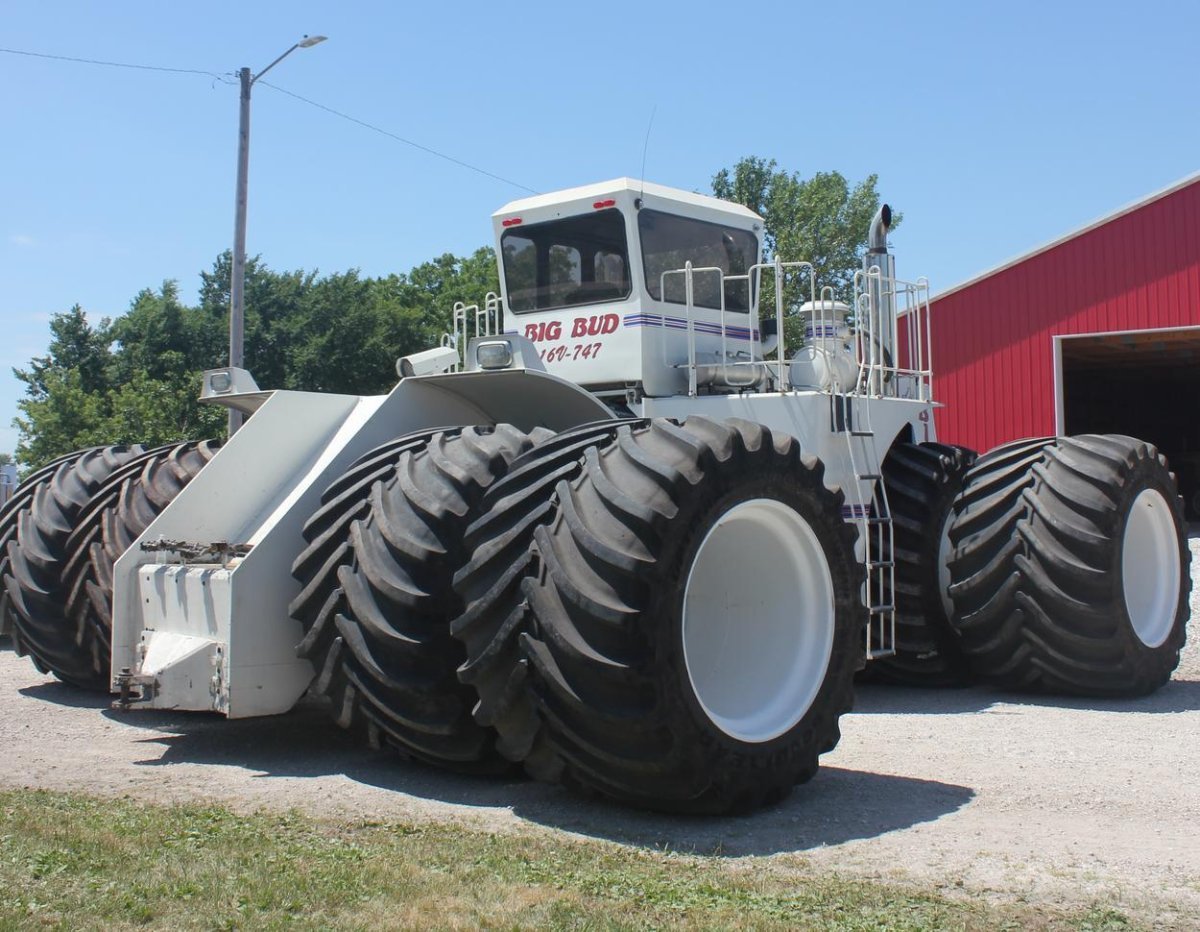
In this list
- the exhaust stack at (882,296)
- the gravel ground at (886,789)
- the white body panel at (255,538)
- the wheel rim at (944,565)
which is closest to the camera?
the gravel ground at (886,789)

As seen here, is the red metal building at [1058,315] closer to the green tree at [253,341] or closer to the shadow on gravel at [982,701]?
the shadow on gravel at [982,701]

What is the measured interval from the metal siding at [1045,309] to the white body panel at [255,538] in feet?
58.0

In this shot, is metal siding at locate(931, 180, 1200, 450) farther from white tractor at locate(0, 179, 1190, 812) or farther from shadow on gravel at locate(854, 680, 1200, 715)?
shadow on gravel at locate(854, 680, 1200, 715)

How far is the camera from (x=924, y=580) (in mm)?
8953

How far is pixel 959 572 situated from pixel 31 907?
21.2ft

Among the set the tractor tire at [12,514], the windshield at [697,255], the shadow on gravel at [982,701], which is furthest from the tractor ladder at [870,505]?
Answer: the tractor tire at [12,514]

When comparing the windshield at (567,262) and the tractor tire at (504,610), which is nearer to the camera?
the tractor tire at (504,610)

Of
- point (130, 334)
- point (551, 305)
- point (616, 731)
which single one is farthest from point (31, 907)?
point (130, 334)

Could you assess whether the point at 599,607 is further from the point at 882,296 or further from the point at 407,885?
the point at 882,296

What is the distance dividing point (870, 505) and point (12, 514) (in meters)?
5.81

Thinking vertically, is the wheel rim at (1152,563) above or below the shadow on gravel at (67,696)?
above

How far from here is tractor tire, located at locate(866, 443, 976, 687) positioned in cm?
896

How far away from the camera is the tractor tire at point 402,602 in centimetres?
549

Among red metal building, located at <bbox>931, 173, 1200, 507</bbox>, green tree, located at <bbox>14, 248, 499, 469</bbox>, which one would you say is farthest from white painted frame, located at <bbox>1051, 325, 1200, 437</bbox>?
green tree, located at <bbox>14, 248, 499, 469</bbox>
